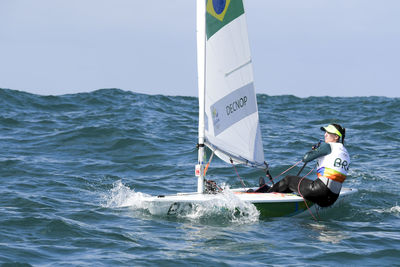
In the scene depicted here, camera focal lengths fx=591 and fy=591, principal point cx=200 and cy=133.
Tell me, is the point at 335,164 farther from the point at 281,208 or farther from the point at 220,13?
the point at 220,13

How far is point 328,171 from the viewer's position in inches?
334

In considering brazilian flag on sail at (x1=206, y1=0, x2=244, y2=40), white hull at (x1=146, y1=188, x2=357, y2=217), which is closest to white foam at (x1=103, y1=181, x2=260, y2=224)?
white hull at (x1=146, y1=188, x2=357, y2=217)

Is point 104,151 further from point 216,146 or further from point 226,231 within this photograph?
point 226,231

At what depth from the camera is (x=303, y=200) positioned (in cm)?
859

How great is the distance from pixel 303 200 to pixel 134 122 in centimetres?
1066

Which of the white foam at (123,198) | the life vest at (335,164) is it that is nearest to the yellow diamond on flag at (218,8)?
the life vest at (335,164)

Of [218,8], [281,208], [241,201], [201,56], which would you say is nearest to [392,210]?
[281,208]

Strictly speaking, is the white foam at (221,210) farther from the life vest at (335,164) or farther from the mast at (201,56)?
the life vest at (335,164)

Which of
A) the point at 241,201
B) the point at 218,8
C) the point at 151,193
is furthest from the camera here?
the point at 151,193

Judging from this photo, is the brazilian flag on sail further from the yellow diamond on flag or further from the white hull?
the white hull

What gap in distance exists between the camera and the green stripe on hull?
8.35 metres

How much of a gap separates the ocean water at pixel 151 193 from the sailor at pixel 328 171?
378 mm

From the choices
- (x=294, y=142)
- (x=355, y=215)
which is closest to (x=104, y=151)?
(x=294, y=142)

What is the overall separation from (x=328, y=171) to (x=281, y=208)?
0.86 metres
